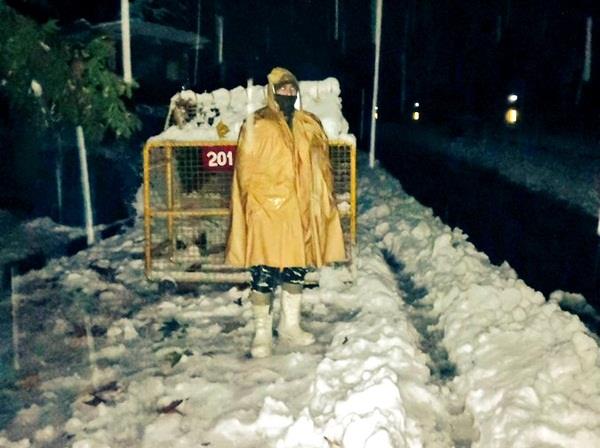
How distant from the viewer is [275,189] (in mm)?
4594

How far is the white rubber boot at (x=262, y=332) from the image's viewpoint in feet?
15.9

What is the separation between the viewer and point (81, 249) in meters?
8.61

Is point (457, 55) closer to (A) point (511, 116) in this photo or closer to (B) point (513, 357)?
(A) point (511, 116)

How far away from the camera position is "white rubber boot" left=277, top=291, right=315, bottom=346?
5066 millimetres

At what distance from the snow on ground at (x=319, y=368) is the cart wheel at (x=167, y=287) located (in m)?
Answer: 0.10

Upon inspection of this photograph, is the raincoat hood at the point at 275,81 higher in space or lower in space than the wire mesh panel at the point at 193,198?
higher

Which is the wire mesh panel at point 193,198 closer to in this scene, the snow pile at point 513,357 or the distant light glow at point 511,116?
the snow pile at point 513,357

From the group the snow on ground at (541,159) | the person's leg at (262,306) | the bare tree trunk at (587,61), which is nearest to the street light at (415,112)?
the snow on ground at (541,159)

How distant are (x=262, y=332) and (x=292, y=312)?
0.35 meters

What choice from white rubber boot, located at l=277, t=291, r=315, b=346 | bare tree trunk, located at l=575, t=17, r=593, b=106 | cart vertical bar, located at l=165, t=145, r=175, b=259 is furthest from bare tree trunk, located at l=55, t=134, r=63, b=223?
bare tree trunk, located at l=575, t=17, r=593, b=106

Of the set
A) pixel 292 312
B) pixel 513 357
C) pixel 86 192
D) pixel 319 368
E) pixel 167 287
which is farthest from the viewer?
pixel 86 192

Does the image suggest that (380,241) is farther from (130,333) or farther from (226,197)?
(130,333)

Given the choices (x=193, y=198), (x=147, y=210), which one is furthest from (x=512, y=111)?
(x=147, y=210)

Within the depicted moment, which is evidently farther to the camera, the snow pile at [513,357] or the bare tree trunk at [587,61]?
the bare tree trunk at [587,61]
